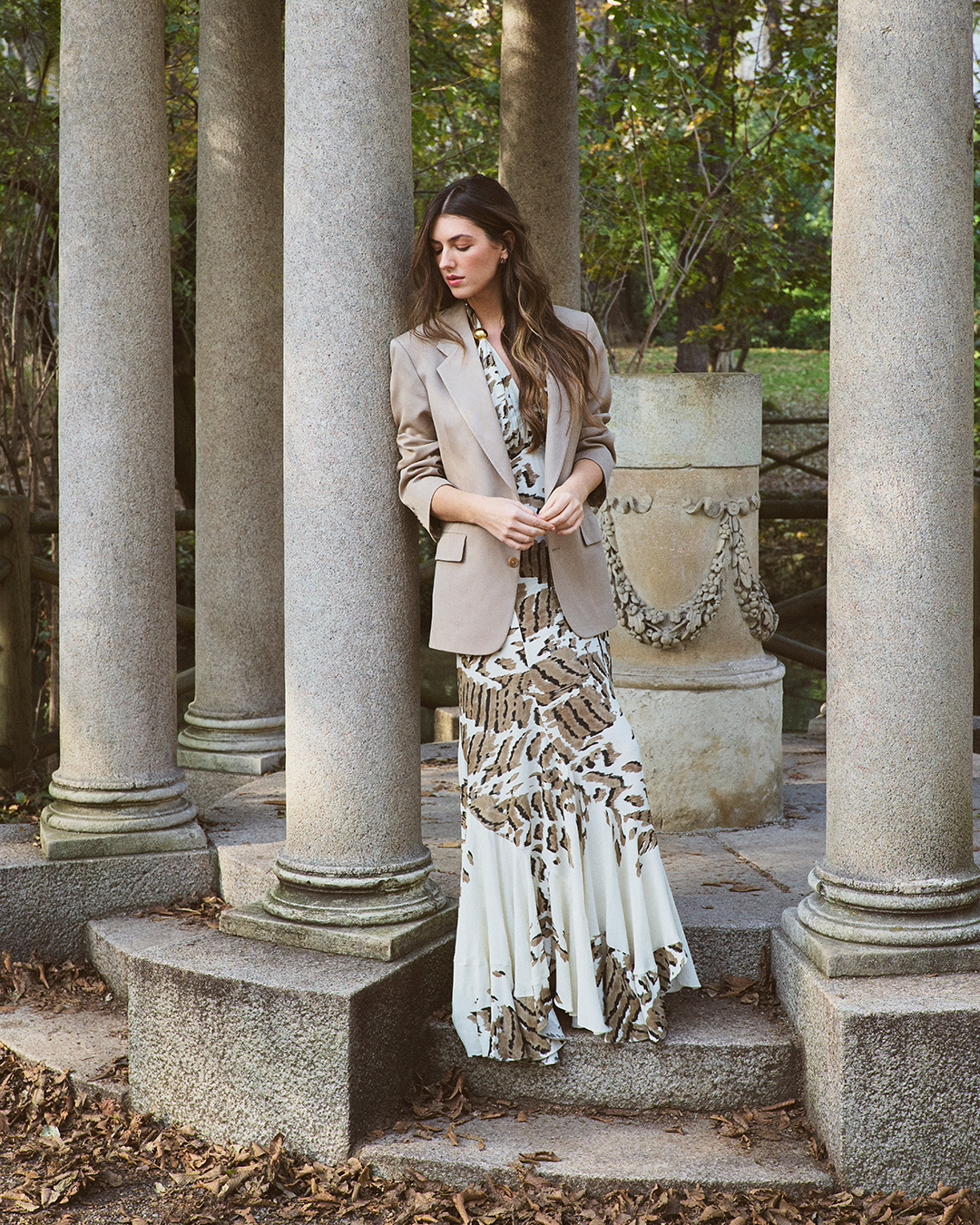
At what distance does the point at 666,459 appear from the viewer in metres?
5.77

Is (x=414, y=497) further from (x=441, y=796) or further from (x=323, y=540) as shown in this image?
A: (x=441, y=796)

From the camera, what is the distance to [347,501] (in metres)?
4.10

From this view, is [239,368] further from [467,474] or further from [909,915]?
[909,915]

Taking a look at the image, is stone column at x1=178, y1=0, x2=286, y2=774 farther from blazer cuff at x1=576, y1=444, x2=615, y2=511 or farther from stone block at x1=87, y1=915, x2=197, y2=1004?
blazer cuff at x1=576, y1=444, x2=615, y2=511

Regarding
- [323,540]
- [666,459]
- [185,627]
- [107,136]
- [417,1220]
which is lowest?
[417,1220]

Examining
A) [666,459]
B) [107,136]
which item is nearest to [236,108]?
[107,136]

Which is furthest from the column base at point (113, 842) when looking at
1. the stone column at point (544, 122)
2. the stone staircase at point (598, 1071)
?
the stone column at point (544, 122)

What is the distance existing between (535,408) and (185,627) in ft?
19.4

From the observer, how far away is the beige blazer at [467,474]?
12.9 feet

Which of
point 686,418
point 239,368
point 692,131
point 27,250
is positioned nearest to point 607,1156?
point 686,418

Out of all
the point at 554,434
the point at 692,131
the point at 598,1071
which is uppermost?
the point at 692,131

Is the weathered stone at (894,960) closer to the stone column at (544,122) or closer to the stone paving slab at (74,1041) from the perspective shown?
the stone paving slab at (74,1041)

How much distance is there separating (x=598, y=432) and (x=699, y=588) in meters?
1.86

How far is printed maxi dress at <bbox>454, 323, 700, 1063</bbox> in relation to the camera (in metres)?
3.95
